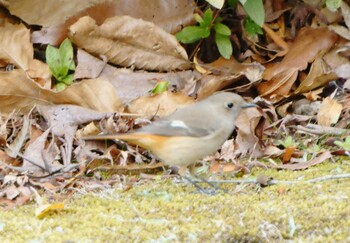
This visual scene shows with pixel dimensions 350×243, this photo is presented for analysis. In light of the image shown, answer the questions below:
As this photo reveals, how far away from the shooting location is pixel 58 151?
5.44 m

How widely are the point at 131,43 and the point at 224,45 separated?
740 millimetres

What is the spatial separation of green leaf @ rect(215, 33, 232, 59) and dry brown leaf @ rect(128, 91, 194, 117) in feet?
2.14

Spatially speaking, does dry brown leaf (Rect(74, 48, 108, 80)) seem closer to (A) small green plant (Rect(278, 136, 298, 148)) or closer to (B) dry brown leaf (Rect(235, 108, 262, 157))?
(B) dry brown leaf (Rect(235, 108, 262, 157))

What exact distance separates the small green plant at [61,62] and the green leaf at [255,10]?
4.63ft

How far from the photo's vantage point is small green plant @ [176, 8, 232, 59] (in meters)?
6.38

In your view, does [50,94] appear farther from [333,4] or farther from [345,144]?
[333,4]

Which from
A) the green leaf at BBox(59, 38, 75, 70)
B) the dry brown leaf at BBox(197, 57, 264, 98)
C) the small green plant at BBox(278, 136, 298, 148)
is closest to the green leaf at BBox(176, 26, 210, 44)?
the dry brown leaf at BBox(197, 57, 264, 98)

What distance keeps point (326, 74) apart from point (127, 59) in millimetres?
1559

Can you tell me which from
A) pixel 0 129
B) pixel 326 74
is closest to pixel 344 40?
pixel 326 74

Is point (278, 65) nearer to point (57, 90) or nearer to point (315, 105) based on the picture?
point (315, 105)

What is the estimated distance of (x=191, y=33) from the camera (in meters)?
6.41

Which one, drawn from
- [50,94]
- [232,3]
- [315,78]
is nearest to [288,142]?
[315,78]

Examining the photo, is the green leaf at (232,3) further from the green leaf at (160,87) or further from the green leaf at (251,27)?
the green leaf at (160,87)

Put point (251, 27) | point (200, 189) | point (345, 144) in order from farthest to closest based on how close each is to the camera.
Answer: point (251, 27), point (345, 144), point (200, 189)
